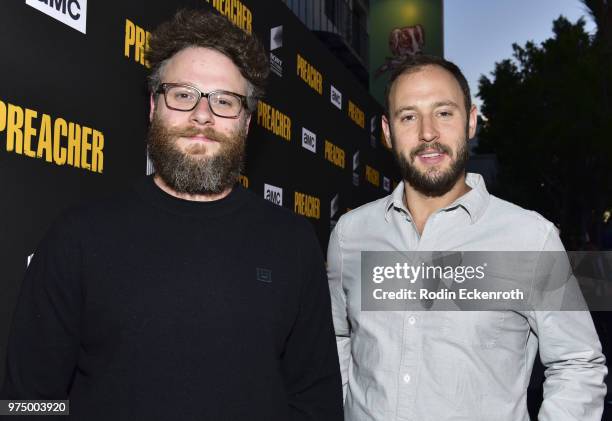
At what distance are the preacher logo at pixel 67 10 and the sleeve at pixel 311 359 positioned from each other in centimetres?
133

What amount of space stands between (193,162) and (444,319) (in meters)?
1.02

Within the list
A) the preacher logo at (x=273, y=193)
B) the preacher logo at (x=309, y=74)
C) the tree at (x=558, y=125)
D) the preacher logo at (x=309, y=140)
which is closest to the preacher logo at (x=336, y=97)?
the preacher logo at (x=309, y=74)

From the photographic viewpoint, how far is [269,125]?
15.1 feet

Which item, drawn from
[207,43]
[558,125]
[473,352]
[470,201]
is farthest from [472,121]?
[558,125]

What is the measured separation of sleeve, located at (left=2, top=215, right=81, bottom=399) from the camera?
5.48 ft

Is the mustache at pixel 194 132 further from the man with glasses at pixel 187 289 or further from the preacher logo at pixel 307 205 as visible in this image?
the preacher logo at pixel 307 205

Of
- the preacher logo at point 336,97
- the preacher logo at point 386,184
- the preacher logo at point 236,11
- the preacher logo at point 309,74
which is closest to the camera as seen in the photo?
the preacher logo at point 236,11

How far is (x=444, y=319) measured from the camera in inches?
85.0

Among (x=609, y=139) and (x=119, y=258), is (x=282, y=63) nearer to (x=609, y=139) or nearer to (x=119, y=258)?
(x=119, y=258)

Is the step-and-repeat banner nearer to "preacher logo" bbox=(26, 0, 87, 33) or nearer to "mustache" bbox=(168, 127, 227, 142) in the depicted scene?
"preacher logo" bbox=(26, 0, 87, 33)

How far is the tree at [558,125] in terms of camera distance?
19.6m

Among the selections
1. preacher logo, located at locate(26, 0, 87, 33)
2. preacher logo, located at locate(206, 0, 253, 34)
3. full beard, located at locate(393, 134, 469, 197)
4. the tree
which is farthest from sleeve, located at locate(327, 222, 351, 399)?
the tree

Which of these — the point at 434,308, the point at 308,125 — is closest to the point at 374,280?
the point at 434,308

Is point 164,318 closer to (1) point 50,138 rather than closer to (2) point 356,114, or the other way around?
(1) point 50,138
